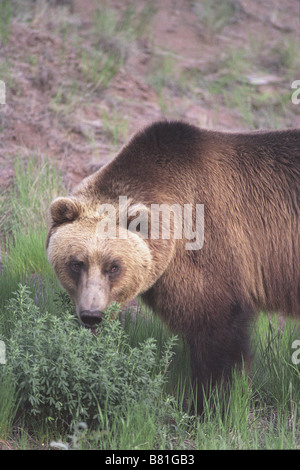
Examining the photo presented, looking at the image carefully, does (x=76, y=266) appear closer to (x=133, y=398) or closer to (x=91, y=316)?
(x=91, y=316)

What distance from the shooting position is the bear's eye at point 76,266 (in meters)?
4.40

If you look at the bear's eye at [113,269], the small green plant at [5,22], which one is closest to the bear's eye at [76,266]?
the bear's eye at [113,269]

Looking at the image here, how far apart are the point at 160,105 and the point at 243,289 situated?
5871mm

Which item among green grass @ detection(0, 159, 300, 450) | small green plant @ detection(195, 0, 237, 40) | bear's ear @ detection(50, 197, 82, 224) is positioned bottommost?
green grass @ detection(0, 159, 300, 450)

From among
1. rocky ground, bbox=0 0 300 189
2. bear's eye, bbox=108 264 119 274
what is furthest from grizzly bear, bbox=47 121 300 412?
rocky ground, bbox=0 0 300 189

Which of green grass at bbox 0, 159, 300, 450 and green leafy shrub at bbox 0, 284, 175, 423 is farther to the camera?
green leafy shrub at bbox 0, 284, 175, 423

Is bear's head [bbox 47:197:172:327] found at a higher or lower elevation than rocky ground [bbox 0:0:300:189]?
lower

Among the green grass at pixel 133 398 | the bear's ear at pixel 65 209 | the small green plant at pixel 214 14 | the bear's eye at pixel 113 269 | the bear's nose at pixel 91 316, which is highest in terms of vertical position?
the small green plant at pixel 214 14

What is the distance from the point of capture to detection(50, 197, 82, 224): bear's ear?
4484 mm

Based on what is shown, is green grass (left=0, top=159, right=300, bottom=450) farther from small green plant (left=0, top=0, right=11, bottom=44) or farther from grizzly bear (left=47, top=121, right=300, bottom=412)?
small green plant (left=0, top=0, right=11, bottom=44)

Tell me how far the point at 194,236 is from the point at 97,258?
72 centimetres

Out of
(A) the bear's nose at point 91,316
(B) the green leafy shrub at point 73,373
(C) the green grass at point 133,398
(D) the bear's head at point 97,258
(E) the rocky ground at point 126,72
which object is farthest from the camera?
(E) the rocky ground at point 126,72

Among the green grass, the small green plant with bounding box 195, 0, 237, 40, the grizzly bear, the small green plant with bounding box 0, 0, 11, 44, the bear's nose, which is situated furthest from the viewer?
the small green plant with bounding box 195, 0, 237, 40

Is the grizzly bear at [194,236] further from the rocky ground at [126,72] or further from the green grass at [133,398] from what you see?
the rocky ground at [126,72]
